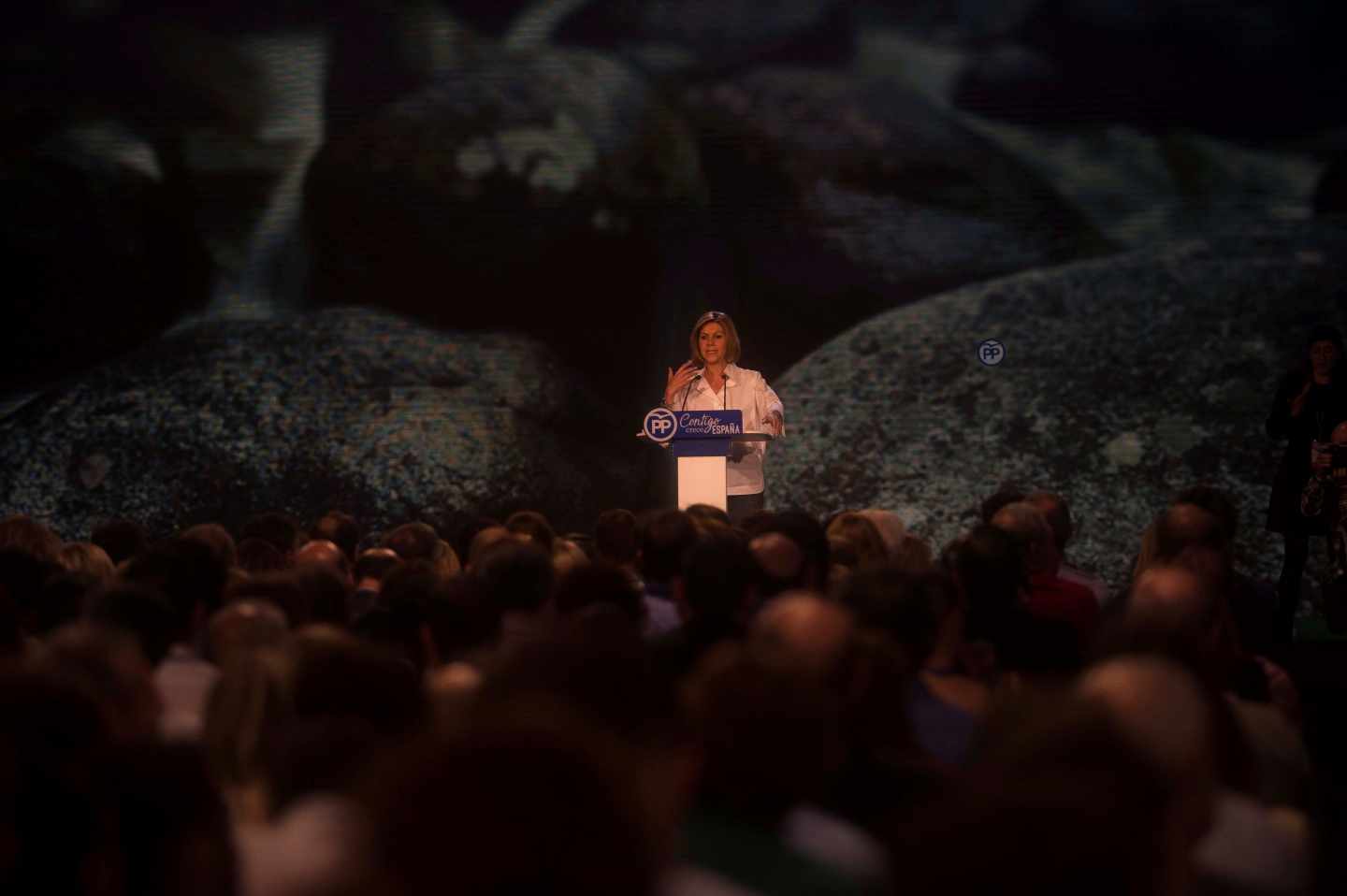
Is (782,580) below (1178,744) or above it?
below

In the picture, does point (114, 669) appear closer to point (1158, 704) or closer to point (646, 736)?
point (646, 736)

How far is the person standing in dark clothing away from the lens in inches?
301

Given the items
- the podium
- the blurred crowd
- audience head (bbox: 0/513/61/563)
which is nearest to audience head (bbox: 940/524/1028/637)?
the blurred crowd

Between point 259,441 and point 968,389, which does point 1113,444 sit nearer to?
point 968,389

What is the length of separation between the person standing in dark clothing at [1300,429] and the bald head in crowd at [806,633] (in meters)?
5.41

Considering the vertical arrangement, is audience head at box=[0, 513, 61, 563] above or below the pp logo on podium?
below

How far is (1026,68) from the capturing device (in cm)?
1019

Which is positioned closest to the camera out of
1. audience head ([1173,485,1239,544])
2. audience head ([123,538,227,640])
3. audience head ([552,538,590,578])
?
audience head ([123,538,227,640])

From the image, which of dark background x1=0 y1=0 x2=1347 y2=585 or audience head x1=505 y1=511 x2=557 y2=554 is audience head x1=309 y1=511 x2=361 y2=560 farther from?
dark background x1=0 y1=0 x2=1347 y2=585

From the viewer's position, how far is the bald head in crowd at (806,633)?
2598 mm

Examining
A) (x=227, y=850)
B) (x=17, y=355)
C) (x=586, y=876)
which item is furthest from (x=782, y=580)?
(x=17, y=355)

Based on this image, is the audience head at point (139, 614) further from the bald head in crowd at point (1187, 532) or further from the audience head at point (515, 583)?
the bald head in crowd at point (1187, 532)

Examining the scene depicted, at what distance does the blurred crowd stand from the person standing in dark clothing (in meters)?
3.16

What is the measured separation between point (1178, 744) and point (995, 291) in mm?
8441
